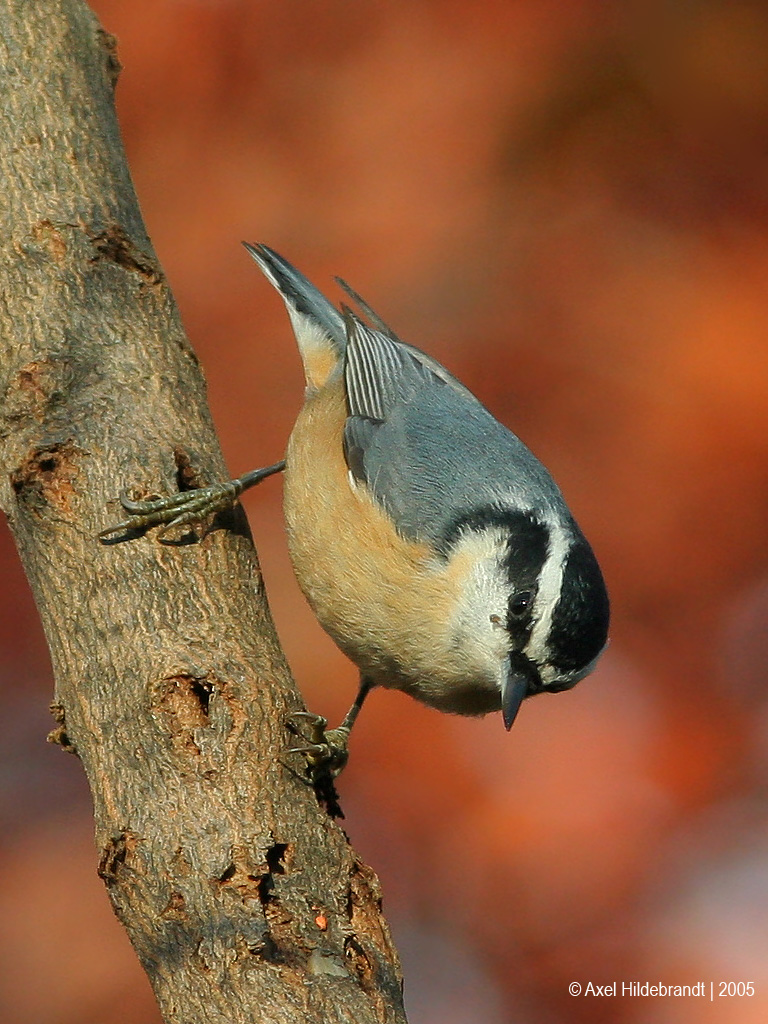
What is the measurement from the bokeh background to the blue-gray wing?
0.83 m

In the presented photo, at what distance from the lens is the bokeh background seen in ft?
10.1

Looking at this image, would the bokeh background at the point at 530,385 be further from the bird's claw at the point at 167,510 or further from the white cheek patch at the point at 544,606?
the bird's claw at the point at 167,510

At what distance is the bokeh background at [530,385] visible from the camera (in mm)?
3076

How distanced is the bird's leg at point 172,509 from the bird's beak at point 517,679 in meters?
0.58

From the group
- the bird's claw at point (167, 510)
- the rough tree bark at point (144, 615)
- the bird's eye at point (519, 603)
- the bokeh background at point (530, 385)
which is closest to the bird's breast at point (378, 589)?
the bird's eye at point (519, 603)

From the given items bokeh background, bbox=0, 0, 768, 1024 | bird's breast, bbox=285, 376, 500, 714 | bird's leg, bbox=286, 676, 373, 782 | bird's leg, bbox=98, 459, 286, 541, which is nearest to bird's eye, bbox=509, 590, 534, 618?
bird's breast, bbox=285, 376, 500, 714

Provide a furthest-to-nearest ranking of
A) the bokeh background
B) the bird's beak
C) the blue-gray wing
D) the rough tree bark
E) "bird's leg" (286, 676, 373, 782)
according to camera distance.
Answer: the bokeh background → the blue-gray wing → the bird's beak → "bird's leg" (286, 676, 373, 782) → the rough tree bark

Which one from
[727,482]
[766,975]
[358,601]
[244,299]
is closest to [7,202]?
[358,601]

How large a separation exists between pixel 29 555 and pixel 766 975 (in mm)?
2283

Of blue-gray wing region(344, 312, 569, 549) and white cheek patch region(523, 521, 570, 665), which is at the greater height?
blue-gray wing region(344, 312, 569, 549)

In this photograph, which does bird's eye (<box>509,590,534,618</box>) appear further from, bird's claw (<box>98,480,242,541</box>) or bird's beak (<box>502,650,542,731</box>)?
bird's claw (<box>98,480,242,541</box>)

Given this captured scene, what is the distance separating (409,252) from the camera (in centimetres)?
362

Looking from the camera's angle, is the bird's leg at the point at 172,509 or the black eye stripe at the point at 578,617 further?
the black eye stripe at the point at 578,617

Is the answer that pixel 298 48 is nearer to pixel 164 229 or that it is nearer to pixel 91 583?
pixel 164 229
